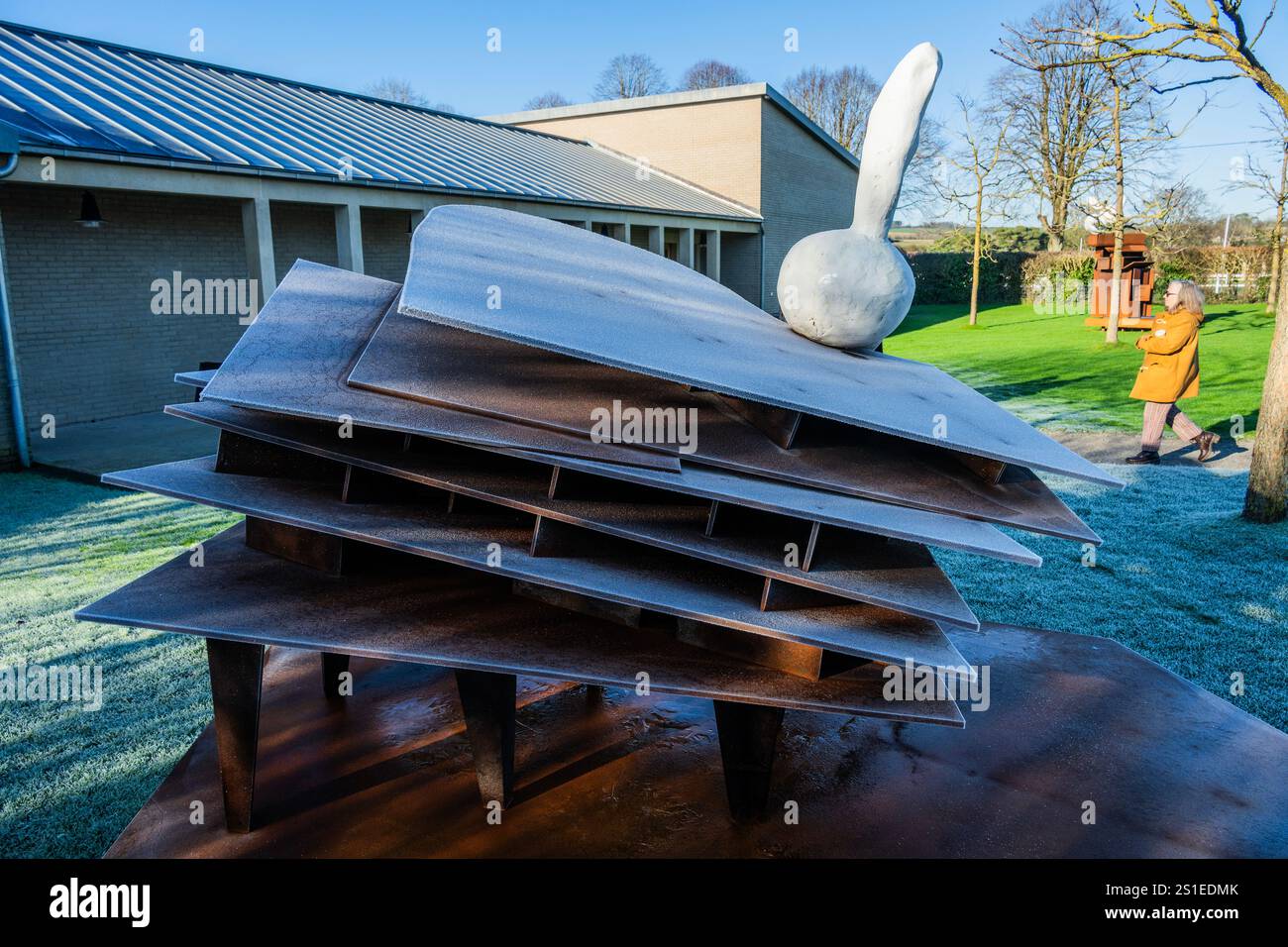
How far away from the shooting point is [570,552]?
2.08 metres

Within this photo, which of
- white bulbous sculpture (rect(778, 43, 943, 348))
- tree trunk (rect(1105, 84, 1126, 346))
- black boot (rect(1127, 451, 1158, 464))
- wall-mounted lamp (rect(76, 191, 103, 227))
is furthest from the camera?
tree trunk (rect(1105, 84, 1126, 346))

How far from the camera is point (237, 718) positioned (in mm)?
2410

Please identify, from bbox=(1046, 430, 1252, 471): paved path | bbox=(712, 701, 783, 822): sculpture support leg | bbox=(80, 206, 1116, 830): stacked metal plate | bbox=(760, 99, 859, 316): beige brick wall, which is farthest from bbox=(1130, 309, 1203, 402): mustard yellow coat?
bbox=(760, 99, 859, 316): beige brick wall

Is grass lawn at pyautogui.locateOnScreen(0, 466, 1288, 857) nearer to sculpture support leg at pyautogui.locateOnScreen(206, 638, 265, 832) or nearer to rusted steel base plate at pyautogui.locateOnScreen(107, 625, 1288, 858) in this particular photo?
rusted steel base plate at pyautogui.locateOnScreen(107, 625, 1288, 858)

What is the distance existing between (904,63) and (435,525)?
6.37 feet

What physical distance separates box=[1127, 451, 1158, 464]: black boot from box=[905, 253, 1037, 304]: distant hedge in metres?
30.1

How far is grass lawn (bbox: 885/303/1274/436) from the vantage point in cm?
1323

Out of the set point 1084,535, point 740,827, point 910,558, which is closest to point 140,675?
point 740,827

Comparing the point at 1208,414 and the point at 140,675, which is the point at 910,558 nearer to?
the point at 140,675

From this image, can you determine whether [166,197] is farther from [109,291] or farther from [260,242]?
[260,242]

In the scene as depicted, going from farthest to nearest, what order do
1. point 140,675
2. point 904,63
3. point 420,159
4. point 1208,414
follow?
1. point 420,159
2. point 1208,414
3. point 140,675
4. point 904,63

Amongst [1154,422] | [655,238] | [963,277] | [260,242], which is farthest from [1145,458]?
[963,277]

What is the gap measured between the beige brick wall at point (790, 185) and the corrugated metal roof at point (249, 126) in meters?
6.27

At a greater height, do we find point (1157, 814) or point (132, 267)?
point (132, 267)
